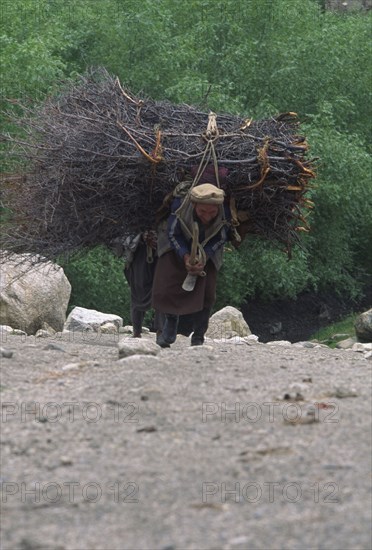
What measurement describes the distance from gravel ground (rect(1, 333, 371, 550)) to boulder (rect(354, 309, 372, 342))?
1100 cm

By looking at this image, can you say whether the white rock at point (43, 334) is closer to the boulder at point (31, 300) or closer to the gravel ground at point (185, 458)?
the boulder at point (31, 300)

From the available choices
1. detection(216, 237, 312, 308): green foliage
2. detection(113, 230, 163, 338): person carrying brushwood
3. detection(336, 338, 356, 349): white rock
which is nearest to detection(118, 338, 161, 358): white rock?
detection(113, 230, 163, 338): person carrying brushwood

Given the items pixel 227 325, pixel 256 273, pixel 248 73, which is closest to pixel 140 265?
pixel 227 325

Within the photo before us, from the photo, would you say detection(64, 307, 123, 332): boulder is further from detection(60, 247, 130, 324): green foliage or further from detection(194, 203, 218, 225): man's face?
detection(194, 203, 218, 225): man's face

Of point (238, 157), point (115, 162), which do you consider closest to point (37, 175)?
point (115, 162)

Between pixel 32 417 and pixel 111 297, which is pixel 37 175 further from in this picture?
pixel 111 297

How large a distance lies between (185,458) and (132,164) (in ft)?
14.4

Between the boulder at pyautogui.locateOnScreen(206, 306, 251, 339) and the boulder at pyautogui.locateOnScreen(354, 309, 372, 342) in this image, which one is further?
the boulder at pyautogui.locateOnScreen(354, 309, 372, 342)

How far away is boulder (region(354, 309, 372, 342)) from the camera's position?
62.2 feet

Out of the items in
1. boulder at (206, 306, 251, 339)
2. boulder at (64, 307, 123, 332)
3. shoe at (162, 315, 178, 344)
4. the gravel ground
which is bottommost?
boulder at (206, 306, 251, 339)

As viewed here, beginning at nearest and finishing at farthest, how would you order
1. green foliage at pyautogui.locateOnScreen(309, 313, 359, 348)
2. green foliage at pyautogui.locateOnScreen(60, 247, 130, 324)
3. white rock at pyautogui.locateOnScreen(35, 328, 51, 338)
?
white rock at pyautogui.locateOnScreen(35, 328, 51, 338), green foliage at pyautogui.locateOnScreen(60, 247, 130, 324), green foliage at pyautogui.locateOnScreen(309, 313, 359, 348)

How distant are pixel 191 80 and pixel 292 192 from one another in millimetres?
11350

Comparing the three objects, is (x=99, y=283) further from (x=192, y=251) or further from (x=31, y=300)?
(x=192, y=251)

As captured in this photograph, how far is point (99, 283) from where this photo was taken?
20.1 m
